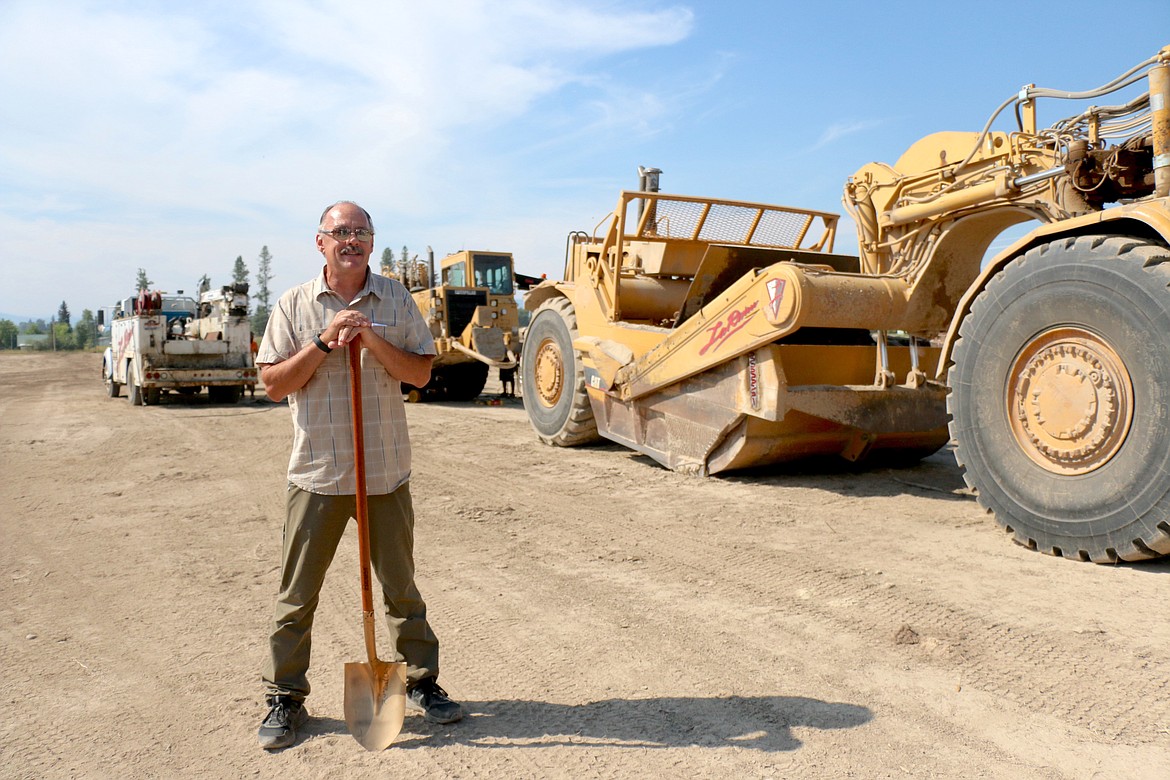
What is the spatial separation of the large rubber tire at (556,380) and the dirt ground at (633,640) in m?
1.99

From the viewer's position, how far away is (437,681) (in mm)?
3178

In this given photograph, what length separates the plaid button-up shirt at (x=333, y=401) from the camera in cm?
279

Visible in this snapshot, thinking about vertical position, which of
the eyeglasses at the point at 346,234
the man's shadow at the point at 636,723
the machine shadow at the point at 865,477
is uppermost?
the eyeglasses at the point at 346,234

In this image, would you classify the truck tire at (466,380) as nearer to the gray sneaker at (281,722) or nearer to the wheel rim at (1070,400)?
the wheel rim at (1070,400)

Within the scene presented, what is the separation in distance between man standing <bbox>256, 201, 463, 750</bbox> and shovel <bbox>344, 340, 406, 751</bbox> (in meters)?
0.08

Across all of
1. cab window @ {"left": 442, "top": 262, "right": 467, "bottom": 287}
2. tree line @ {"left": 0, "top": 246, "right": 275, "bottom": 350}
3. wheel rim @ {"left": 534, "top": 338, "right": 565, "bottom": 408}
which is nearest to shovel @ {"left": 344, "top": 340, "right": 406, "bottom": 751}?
wheel rim @ {"left": 534, "top": 338, "right": 565, "bottom": 408}

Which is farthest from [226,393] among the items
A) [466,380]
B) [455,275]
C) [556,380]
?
[556,380]

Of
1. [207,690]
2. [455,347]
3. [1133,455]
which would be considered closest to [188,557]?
[207,690]

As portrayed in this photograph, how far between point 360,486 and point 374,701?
70 centimetres

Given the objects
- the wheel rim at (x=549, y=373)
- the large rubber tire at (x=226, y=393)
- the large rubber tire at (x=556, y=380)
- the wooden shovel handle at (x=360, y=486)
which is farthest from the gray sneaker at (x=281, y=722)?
the large rubber tire at (x=226, y=393)

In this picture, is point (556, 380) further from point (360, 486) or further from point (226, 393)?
point (226, 393)

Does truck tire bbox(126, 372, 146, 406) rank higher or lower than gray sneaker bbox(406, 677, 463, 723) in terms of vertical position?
higher

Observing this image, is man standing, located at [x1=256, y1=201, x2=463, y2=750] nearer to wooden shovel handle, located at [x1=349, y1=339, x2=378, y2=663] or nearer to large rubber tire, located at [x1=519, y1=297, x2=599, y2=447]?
wooden shovel handle, located at [x1=349, y1=339, x2=378, y2=663]

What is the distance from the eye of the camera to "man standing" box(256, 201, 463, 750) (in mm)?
2766
